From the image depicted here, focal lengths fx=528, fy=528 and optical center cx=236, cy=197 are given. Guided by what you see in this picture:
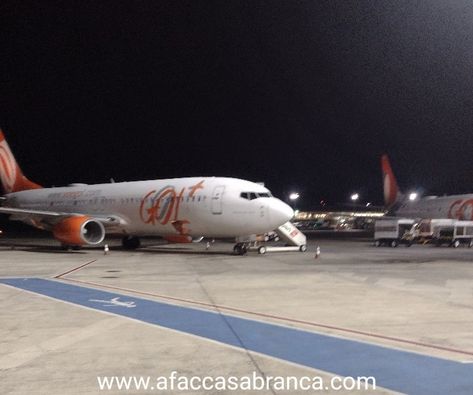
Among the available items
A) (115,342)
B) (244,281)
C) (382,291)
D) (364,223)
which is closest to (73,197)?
(244,281)

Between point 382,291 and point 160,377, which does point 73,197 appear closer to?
point 382,291

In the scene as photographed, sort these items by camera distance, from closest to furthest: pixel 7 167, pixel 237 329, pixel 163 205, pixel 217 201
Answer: pixel 237 329, pixel 217 201, pixel 163 205, pixel 7 167

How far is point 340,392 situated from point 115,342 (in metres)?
3.44

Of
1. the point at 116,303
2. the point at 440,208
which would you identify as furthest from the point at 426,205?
the point at 116,303

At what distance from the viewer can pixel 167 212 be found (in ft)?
84.1

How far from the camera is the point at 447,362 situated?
616cm

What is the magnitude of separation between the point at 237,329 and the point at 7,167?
35.1 metres

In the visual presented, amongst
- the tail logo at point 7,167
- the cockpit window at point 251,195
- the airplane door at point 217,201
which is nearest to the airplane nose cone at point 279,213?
the cockpit window at point 251,195

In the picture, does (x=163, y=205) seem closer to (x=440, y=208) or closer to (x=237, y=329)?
(x=237, y=329)

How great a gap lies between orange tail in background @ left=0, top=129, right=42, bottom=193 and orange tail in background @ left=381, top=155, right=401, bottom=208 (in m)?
37.5

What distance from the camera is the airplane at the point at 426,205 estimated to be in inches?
1644

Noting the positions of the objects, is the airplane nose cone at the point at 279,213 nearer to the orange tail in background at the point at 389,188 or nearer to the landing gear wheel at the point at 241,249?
the landing gear wheel at the point at 241,249

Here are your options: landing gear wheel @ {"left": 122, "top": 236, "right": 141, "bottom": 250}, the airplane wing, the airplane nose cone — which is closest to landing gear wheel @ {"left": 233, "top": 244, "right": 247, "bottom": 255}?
the airplane nose cone

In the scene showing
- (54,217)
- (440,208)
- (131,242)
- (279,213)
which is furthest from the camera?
(440,208)
